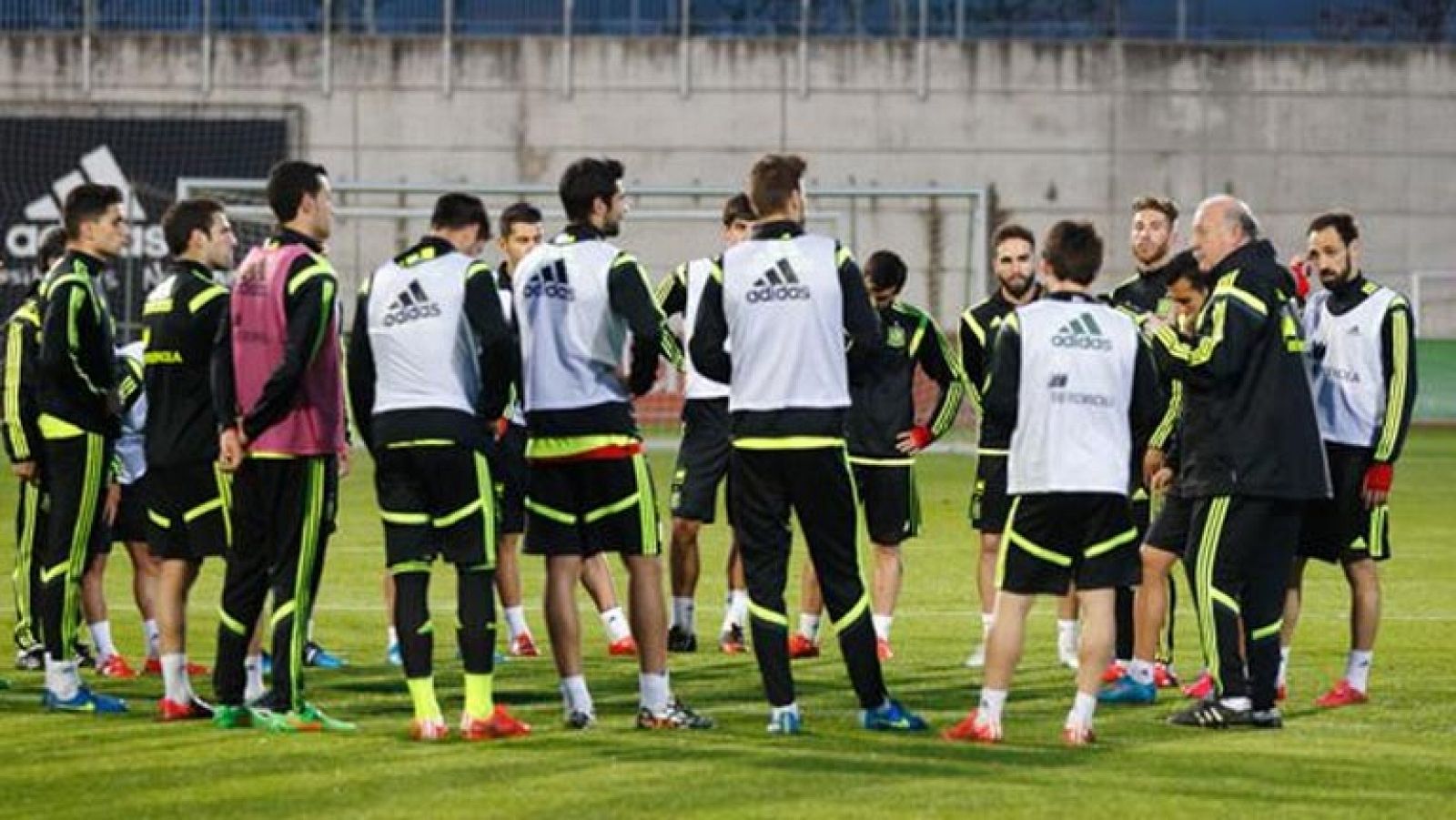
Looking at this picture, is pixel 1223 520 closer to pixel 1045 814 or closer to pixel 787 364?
pixel 787 364

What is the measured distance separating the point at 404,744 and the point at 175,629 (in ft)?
4.73

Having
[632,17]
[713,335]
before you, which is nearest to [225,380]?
[713,335]

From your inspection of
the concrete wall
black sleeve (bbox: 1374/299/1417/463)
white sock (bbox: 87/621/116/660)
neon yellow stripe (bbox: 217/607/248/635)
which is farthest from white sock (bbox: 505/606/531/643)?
the concrete wall

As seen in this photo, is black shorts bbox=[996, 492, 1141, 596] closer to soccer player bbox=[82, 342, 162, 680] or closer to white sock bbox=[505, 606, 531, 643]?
white sock bbox=[505, 606, 531, 643]

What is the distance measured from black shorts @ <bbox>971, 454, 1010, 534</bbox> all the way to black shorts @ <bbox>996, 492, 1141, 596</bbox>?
2.53m

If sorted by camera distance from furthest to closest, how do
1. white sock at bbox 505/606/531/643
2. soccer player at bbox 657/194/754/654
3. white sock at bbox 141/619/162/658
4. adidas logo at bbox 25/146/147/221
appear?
adidas logo at bbox 25/146/147/221 → soccer player at bbox 657/194/754/654 → white sock at bbox 505/606/531/643 → white sock at bbox 141/619/162/658

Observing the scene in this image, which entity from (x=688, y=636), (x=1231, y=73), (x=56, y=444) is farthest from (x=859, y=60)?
(x=56, y=444)

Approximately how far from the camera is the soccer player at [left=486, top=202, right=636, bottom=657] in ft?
43.5

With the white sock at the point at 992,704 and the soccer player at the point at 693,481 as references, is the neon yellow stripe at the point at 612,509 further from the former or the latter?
the soccer player at the point at 693,481

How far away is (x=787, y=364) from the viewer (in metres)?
10.5

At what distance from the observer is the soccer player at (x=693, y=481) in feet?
46.8

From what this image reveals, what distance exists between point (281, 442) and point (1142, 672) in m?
4.02

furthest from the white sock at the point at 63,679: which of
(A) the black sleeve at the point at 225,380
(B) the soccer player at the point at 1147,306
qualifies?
(B) the soccer player at the point at 1147,306

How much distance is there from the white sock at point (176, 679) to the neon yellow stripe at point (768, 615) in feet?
7.79
